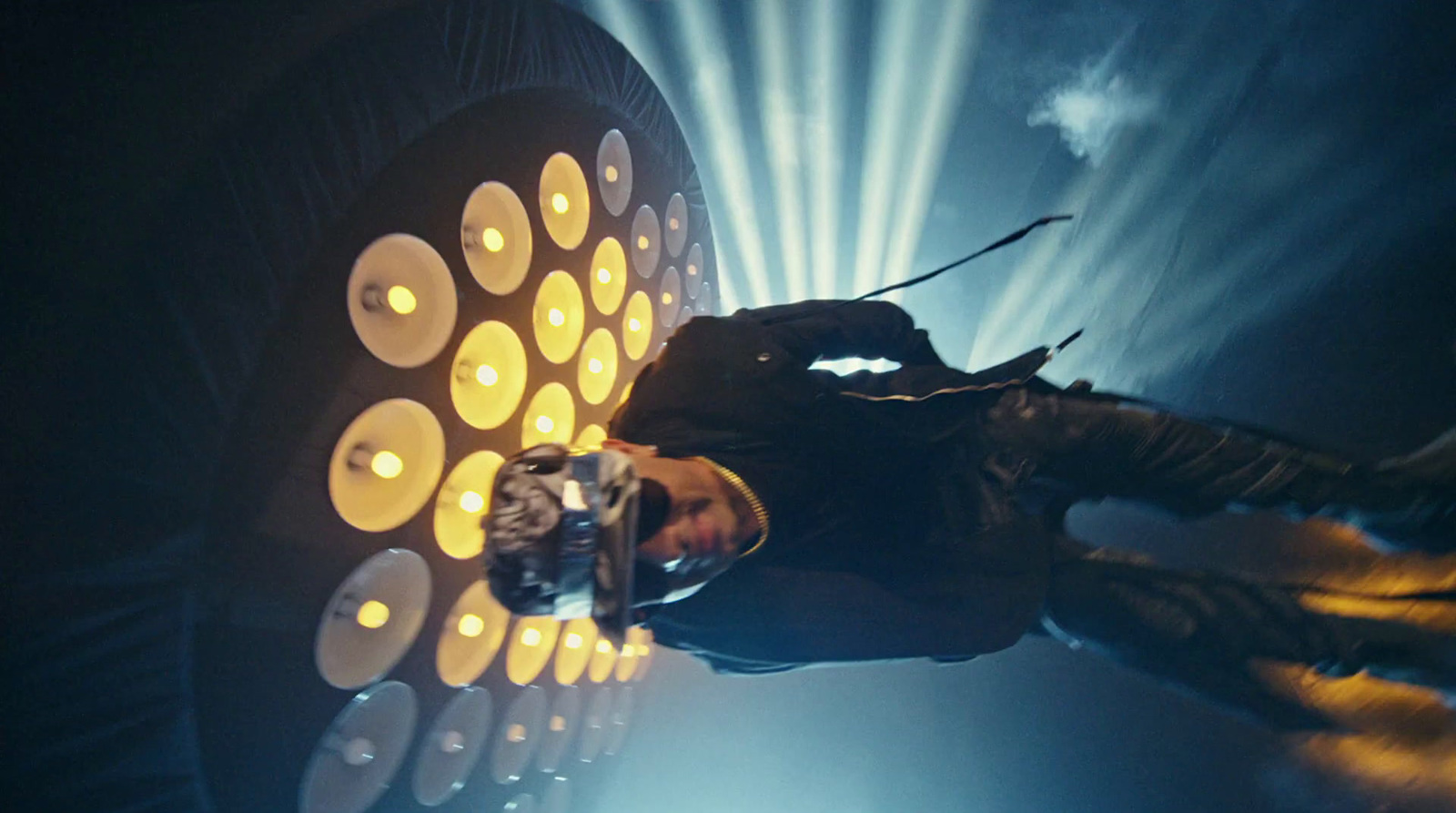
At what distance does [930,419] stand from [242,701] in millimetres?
953

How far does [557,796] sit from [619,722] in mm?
305

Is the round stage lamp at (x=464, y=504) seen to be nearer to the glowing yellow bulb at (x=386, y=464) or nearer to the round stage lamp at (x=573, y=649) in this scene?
the glowing yellow bulb at (x=386, y=464)

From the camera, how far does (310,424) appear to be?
2.69 ft

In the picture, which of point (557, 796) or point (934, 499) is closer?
point (934, 499)

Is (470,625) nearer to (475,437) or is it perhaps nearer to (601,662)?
(475,437)

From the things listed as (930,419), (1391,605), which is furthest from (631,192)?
(1391,605)

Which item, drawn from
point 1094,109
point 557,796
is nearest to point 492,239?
point 557,796

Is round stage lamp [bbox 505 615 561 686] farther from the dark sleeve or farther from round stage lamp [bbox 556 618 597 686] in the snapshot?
the dark sleeve

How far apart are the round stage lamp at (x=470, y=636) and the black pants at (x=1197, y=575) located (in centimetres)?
94

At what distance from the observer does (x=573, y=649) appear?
169 cm

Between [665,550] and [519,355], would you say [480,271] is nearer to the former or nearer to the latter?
[519,355]

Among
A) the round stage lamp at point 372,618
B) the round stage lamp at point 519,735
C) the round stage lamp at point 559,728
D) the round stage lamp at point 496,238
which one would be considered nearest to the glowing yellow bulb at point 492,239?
the round stage lamp at point 496,238

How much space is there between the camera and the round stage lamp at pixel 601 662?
5.94ft

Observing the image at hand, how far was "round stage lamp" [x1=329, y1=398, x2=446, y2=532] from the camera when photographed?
0.91m
